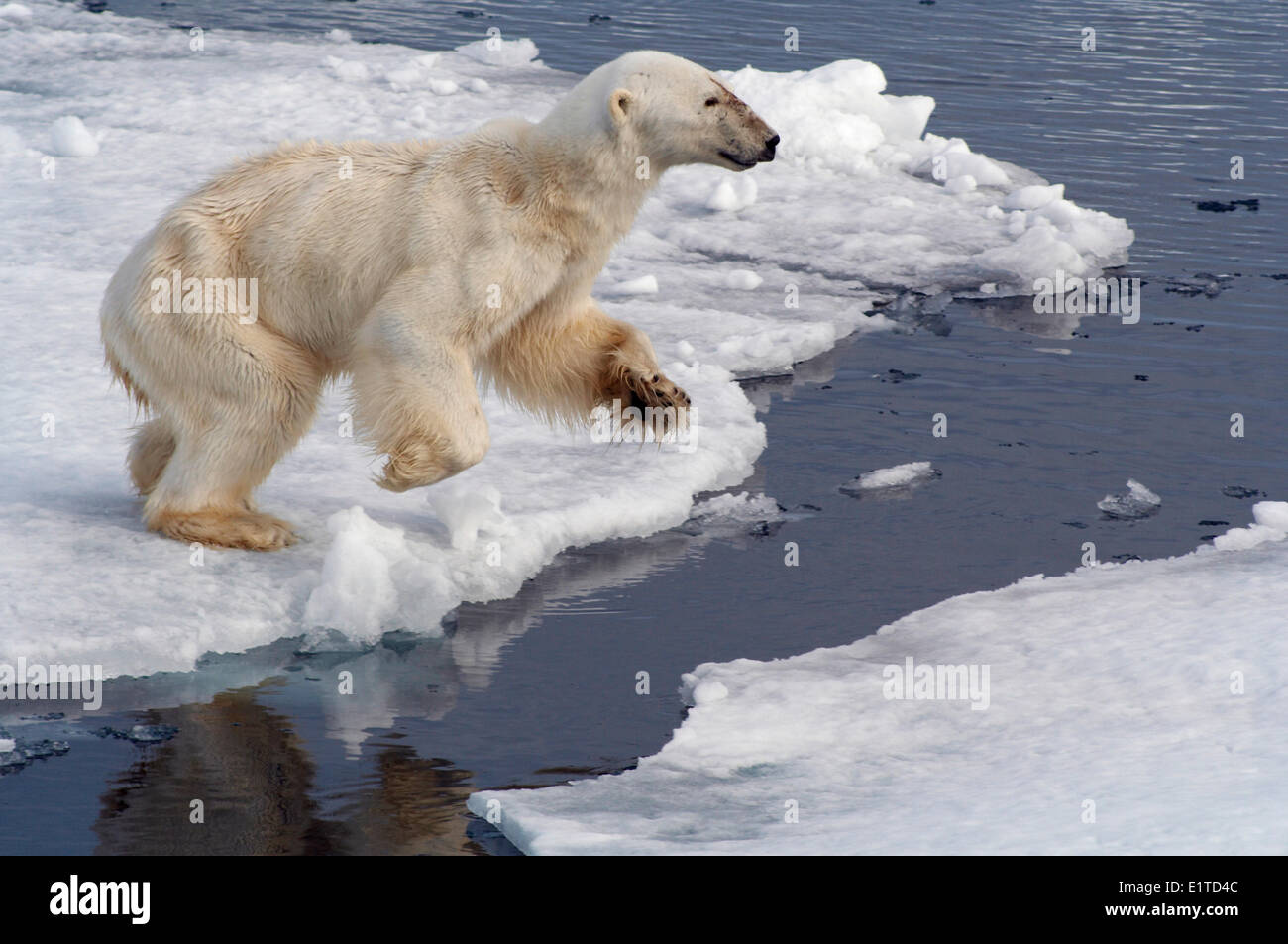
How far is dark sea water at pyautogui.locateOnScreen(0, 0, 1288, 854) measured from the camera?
13.3 feet

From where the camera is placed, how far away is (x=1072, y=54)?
15125 mm

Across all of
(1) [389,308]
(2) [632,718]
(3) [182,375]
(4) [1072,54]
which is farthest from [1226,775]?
(4) [1072,54]

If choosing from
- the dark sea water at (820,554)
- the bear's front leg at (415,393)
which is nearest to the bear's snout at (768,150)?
the bear's front leg at (415,393)

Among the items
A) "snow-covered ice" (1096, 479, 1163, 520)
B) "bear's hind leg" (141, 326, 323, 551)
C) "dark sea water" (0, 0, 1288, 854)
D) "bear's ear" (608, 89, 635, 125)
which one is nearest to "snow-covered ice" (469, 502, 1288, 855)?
"dark sea water" (0, 0, 1288, 854)

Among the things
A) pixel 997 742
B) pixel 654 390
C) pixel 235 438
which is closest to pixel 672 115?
pixel 654 390

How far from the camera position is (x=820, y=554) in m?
5.69

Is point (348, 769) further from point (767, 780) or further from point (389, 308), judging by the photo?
point (389, 308)

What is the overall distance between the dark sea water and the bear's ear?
1.66m

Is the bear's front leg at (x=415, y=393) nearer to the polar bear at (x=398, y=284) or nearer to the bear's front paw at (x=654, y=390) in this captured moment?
the polar bear at (x=398, y=284)

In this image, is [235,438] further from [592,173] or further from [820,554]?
[820,554]

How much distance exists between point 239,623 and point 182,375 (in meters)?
0.86

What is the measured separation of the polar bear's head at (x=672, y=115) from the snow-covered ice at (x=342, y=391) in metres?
1.34

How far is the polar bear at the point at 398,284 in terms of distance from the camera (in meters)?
4.82

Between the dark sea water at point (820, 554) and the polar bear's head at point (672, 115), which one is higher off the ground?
the polar bear's head at point (672, 115)
